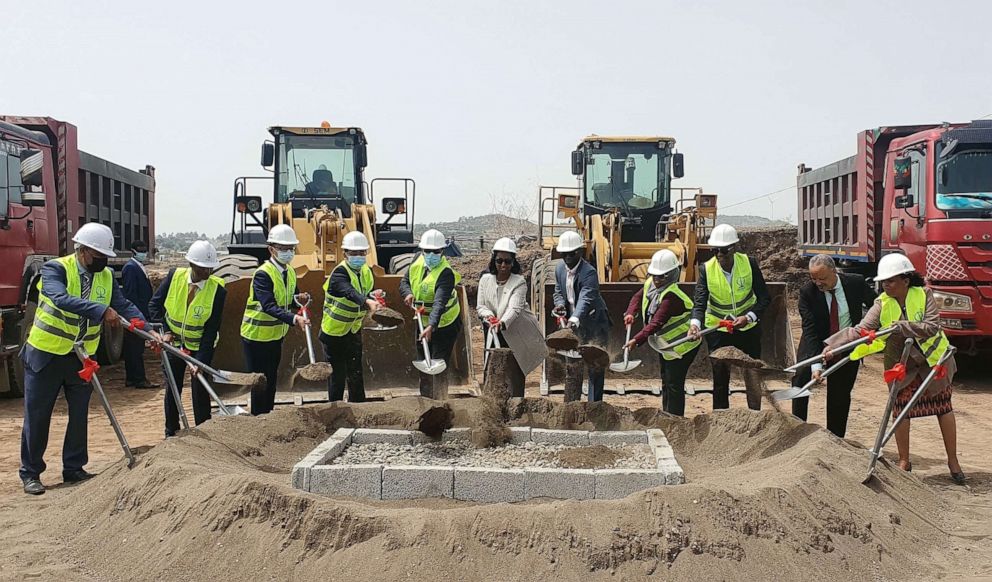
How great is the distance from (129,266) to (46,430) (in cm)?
385

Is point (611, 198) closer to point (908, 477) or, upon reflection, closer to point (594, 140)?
point (594, 140)

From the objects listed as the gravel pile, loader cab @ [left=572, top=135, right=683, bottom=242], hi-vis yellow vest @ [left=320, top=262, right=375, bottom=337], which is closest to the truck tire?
loader cab @ [left=572, top=135, right=683, bottom=242]

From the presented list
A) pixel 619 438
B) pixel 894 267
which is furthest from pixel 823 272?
pixel 619 438

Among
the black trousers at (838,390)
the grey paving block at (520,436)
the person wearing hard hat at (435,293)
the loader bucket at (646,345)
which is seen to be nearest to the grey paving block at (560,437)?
the grey paving block at (520,436)

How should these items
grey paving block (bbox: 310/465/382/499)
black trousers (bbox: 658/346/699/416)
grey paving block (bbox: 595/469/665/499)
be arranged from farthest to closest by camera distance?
1. black trousers (bbox: 658/346/699/416)
2. grey paving block (bbox: 310/465/382/499)
3. grey paving block (bbox: 595/469/665/499)

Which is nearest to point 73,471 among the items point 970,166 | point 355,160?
point 355,160

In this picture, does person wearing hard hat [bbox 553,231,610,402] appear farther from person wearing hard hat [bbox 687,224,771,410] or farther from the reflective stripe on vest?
the reflective stripe on vest

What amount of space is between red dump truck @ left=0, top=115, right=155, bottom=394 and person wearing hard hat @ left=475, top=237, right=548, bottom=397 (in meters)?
4.41

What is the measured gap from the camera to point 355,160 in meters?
12.1

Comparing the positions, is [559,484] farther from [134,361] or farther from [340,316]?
[134,361]

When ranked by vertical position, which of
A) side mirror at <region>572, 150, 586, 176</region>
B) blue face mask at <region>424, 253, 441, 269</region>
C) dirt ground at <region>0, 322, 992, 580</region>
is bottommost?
dirt ground at <region>0, 322, 992, 580</region>

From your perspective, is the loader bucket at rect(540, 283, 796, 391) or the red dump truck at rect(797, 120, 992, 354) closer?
the loader bucket at rect(540, 283, 796, 391)

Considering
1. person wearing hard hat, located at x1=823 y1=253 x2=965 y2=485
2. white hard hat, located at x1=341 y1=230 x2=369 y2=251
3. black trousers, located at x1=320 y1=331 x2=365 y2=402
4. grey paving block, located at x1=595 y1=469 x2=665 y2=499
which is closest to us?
grey paving block, located at x1=595 y1=469 x2=665 y2=499

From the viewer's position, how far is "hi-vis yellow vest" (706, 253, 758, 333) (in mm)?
7273
